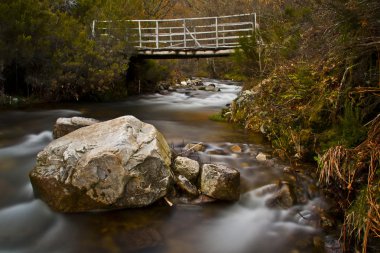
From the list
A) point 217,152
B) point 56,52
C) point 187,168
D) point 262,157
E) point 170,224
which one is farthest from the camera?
point 56,52

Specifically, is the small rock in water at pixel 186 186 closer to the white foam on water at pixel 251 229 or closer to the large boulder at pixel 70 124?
the white foam on water at pixel 251 229

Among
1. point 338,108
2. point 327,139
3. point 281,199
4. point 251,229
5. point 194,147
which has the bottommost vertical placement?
point 251,229

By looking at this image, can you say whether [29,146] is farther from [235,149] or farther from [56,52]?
[56,52]

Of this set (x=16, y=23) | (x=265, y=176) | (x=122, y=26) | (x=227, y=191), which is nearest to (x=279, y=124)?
(x=265, y=176)

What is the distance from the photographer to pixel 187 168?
17.4ft

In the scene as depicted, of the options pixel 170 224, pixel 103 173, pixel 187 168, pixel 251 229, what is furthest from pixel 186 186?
pixel 103 173

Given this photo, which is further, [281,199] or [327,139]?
[327,139]

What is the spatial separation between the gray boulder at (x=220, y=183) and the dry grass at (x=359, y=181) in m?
1.21

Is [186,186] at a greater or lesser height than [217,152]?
lesser

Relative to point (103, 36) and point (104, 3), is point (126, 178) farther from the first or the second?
point (104, 3)

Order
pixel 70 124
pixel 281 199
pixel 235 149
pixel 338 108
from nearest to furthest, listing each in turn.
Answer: pixel 281 199
pixel 338 108
pixel 235 149
pixel 70 124

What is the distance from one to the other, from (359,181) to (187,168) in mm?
2192

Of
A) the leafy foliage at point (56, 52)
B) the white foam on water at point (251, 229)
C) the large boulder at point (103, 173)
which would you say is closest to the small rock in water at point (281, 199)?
the white foam on water at point (251, 229)

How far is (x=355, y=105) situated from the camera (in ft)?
16.5
